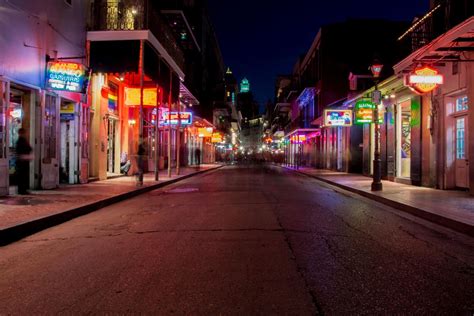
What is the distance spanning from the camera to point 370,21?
42.3 metres

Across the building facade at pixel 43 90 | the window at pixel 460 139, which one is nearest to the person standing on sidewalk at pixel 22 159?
the building facade at pixel 43 90

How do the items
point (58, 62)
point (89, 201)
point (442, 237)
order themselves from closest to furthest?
point (442, 237)
point (89, 201)
point (58, 62)

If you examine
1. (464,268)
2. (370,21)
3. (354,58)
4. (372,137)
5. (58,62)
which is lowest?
(464,268)

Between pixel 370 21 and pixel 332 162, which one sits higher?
pixel 370 21

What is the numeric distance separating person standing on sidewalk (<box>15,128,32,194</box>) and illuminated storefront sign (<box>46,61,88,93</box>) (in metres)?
2.08

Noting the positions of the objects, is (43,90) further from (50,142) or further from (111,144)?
(111,144)

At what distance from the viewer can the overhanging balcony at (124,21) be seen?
1727cm

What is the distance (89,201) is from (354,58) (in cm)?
3541

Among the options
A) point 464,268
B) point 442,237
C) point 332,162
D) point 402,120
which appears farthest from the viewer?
point 332,162

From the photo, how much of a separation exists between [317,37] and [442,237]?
38486mm

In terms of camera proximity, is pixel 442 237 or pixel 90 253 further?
pixel 442 237

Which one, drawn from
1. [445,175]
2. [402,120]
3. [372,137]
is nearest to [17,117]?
[445,175]

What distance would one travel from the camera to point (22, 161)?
12539 millimetres

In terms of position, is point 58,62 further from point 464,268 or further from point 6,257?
point 464,268
